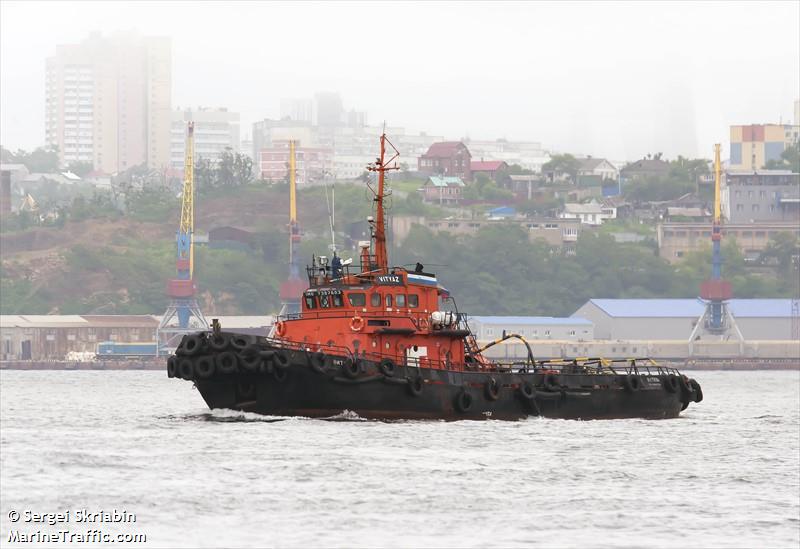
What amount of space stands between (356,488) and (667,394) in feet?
92.3

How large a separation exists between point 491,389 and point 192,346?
9.86 meters

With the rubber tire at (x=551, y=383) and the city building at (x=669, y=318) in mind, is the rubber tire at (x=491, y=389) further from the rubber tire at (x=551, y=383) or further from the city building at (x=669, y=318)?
the city building at (x=669, y=318)

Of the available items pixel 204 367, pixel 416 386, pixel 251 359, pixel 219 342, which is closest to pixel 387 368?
pixel 416 386

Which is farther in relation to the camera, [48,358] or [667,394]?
[48,358]

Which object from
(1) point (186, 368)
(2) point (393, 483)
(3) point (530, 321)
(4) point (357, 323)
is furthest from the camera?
(3) point (530, 321)

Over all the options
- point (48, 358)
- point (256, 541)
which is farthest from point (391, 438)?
point (48, 358)

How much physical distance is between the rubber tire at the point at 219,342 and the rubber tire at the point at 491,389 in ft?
28.7

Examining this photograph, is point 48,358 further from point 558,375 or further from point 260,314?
point 558,375

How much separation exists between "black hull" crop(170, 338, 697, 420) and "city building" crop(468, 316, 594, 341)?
113 metres

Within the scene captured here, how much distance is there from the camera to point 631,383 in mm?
65062

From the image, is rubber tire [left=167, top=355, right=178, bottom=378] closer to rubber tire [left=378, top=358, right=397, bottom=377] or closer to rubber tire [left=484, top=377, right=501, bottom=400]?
rubber tire [left=378, top=358, right=397, bottom=377]

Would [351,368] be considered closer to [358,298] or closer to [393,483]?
[358,298]

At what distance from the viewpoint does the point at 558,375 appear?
62031mm

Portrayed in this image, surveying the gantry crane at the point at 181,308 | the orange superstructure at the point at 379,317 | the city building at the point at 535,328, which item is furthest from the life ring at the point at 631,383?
the gantry crane at the point at 181,308
